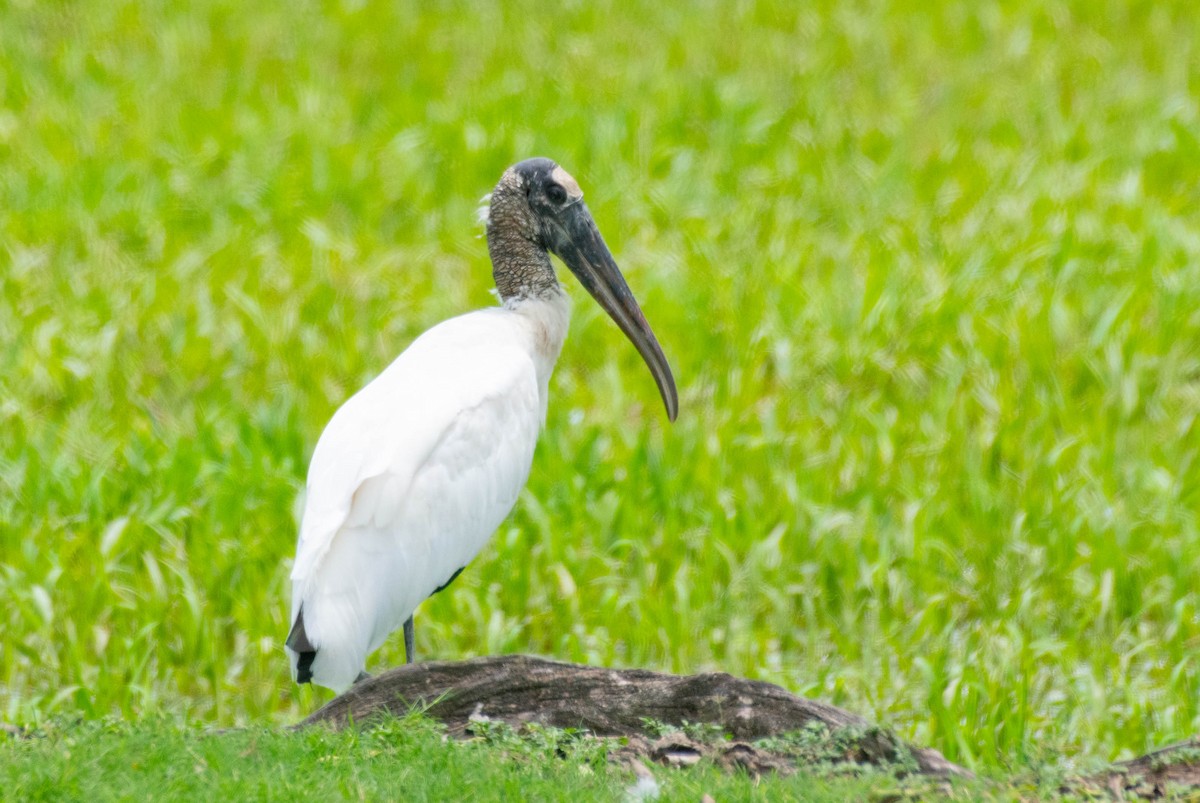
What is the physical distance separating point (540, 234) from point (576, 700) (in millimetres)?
1667

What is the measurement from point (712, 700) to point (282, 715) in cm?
188

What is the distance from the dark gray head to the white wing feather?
0.26 meters

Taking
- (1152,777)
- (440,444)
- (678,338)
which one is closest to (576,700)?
(440,444)

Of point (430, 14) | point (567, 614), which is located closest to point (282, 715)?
point (567, 614)

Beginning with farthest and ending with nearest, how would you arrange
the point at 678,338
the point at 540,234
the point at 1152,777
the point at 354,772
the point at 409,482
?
1. the point at 678,338
2. the point at 540,234
3. the point at 409,482
4. the point at 1152,777
5. the point at 354,772

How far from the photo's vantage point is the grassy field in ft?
18.8

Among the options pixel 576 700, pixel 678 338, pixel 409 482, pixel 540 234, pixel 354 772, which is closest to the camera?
pixel 354 772

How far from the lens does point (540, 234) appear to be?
5246mm

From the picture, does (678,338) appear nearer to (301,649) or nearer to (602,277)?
(602,277)

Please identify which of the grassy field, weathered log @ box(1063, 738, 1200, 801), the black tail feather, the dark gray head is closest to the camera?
weathered log @ box(1063, 738, 1200, 801)

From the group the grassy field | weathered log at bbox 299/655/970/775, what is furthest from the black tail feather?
the grassy field

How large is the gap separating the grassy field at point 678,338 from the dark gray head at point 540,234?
124cm

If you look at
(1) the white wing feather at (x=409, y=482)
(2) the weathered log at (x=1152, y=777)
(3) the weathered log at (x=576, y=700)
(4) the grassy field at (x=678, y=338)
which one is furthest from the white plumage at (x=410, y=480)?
(2) the weathered log at (x=1152, y=777)

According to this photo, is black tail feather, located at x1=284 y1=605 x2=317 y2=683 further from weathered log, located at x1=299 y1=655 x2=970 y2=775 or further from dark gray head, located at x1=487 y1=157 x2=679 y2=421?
dark gray head, located at x1=487 y1=157 x2=679 y2=421
